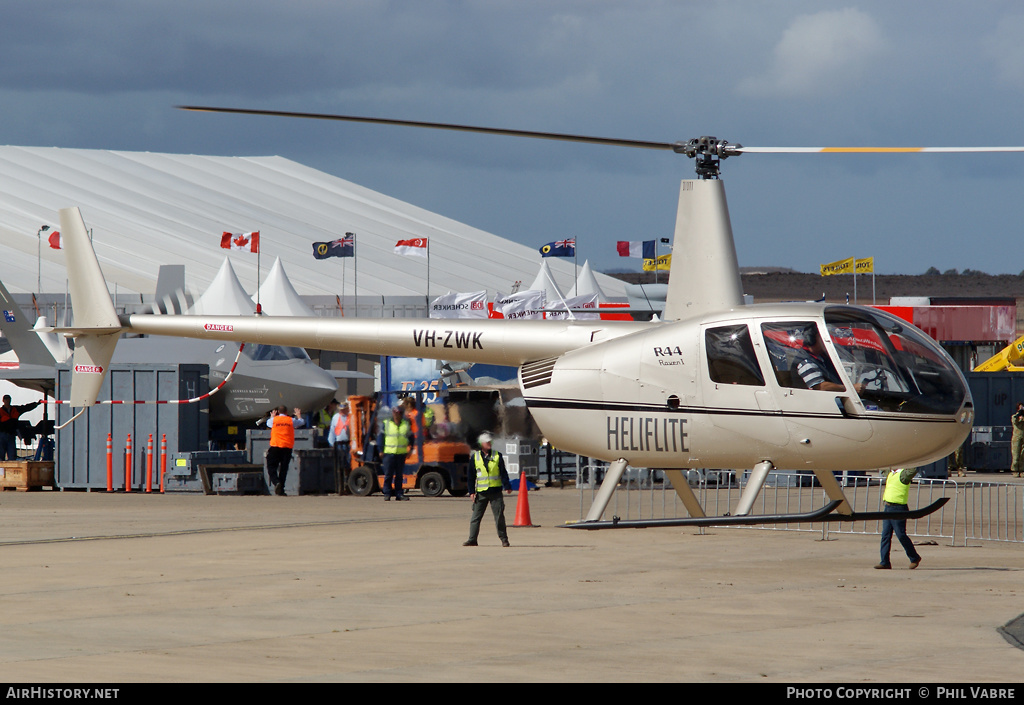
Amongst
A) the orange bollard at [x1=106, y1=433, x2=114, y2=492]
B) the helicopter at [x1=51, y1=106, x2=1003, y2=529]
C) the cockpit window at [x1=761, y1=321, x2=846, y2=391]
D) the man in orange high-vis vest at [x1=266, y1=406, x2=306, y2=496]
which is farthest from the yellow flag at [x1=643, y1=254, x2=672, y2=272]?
the cockpit window at [x1=761, y1=321, x2=846, y2=391]

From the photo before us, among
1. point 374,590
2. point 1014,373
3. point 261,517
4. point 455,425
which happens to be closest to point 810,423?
point 374,590

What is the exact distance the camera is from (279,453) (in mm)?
24281

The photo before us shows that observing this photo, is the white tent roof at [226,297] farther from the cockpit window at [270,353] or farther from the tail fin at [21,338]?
the cockpit window at [270,353]

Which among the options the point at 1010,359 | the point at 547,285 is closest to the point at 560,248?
the point at 547,285

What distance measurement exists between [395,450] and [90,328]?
6911 mm

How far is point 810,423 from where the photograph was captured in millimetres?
12195

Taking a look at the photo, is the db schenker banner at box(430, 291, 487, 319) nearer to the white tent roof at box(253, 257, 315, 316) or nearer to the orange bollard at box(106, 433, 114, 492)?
the white tent roof at box(253, 257, 315, 316)

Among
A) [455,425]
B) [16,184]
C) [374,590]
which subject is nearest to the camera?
[374,590]

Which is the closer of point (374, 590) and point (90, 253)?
point (374, 590)

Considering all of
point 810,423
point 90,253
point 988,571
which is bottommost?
point 988,571

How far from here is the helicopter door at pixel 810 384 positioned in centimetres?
1200

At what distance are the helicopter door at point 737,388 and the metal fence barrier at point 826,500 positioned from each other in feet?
13.6
